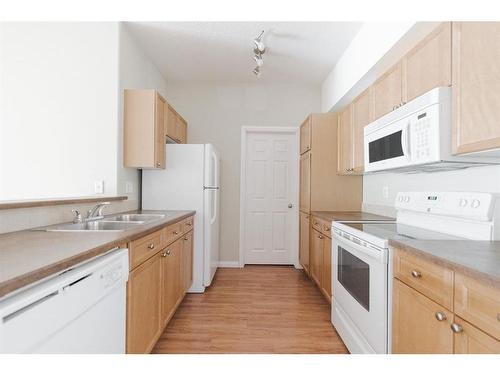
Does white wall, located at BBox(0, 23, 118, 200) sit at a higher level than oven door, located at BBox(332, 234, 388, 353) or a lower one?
higher

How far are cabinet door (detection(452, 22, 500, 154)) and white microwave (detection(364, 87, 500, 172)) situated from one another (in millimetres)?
51

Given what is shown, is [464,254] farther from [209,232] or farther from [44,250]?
[209,232]

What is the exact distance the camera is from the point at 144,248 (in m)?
A: 1.64

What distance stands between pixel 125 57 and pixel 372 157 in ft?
8.00

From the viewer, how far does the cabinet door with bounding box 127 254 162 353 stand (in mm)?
1447

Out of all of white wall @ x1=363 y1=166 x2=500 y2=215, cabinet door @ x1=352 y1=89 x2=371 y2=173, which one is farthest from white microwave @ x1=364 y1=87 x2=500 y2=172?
cabinet door @ x1=352 y1=89 x2=371 y2=173

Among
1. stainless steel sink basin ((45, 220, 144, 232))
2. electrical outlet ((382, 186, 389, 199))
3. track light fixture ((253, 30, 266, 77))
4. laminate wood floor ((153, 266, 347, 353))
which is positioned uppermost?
track light fixture ((253, 30, 266, 77))

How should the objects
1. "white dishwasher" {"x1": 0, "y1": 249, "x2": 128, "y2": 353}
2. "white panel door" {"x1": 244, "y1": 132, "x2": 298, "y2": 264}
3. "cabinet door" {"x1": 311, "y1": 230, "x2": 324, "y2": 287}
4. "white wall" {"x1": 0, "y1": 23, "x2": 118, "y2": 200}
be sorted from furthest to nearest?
"white panel door" {"x1": 244, "y1": 132, "x2": 298, "y2": 264} < "cabinet door" {"x1": 311, "y1": 230, "x2": 324, "y2": 287} < "white wall" {"x1": 0, "y1": 23, "x2": 118, "y2": 200} < "white dishwasher" {"x1": 0, "y1": 249, "x2": 128, "y2": 353}

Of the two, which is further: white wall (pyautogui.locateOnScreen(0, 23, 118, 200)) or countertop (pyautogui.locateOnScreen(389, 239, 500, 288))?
white wall (pyautogui.locateOnScreen(0, 23, 118, 200))

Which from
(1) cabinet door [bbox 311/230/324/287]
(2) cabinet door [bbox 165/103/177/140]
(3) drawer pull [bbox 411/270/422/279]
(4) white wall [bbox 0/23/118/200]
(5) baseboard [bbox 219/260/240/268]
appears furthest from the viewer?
(5) baseboard [bbox 219/260/240/268]

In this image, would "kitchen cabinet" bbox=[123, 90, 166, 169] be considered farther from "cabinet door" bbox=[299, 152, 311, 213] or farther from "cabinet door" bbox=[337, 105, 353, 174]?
"cabinet door" bbox=[337, 105, 353, 174]

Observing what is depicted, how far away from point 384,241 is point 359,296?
0.52 metres

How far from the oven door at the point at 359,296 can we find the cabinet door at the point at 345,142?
3.25ft
